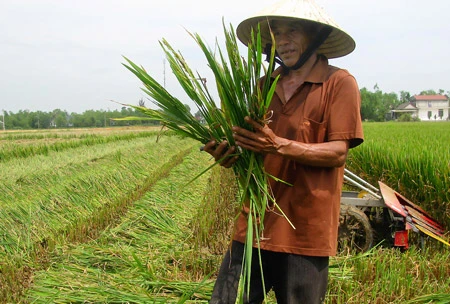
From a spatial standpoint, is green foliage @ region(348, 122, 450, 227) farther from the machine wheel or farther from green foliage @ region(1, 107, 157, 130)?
green foliage @ region(1, 107, 157, 130)

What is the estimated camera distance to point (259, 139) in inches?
56.3

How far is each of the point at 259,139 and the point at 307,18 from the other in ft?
Result: 1.54

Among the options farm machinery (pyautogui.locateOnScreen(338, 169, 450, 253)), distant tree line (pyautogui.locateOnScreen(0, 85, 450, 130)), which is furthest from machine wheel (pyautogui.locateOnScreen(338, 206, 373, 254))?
distant tree line (pyautogui.locateOnScreen(0, 85, 450, 130))

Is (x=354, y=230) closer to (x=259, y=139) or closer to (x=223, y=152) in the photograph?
(x=223, y=152)

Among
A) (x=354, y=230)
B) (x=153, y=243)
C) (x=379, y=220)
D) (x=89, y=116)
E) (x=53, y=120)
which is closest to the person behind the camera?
(x=354, y=230)

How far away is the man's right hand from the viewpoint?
157 cm

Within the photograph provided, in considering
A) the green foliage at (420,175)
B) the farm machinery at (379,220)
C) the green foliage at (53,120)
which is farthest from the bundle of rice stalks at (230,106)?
the green foliage at (53,120)

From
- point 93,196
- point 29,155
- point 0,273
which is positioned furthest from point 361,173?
point 29,155

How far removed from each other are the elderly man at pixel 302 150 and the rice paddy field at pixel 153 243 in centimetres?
28

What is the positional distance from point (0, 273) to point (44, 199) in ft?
6.11

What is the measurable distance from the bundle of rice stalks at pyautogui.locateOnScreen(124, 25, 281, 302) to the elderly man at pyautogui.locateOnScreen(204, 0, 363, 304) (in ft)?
0.18

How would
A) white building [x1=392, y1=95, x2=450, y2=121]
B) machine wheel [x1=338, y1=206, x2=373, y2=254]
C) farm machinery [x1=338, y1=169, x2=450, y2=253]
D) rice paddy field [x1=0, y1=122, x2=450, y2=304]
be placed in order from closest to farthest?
rice paddy field [x1=0, y1=122, x2=450, y2=304] < farm machinery [x1=338, y1=169, x2=450, y2=253] < machine wheel [x1=338, y1=206, x2=373, y2=254] < white building [x1=392, y1=95, x2=450, y2=121]

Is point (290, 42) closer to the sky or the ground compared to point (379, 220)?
closer to the sky

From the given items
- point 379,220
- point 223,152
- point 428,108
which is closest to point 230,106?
point 223,152
